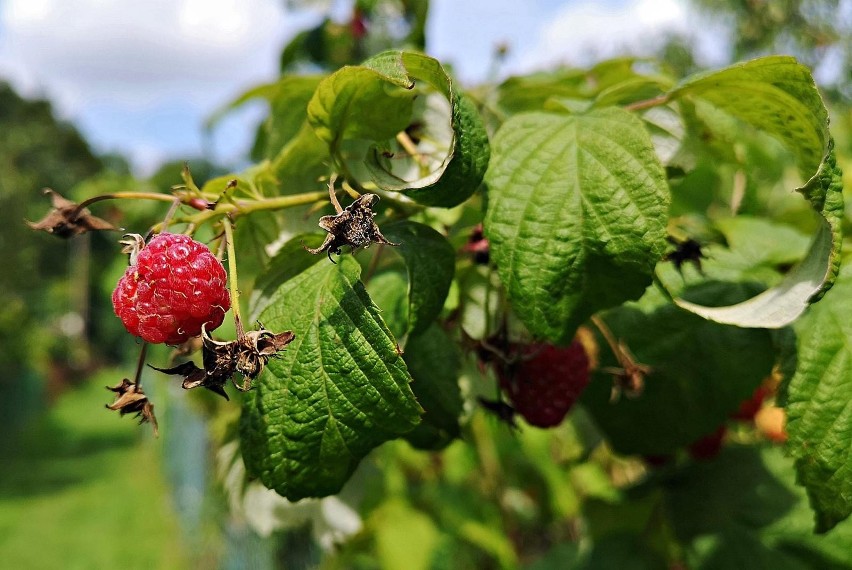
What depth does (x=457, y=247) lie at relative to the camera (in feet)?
2.91

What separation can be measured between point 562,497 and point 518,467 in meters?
0.33

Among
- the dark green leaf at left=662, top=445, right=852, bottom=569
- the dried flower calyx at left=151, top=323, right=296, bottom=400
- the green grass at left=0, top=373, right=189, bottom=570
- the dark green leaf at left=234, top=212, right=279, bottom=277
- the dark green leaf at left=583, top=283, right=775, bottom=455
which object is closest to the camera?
the dried flower calyx at left=151, top=323, right=296, bottom=400

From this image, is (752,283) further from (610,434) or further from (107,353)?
(107,353)

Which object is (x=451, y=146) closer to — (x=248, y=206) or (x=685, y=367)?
(x=248, y=206)

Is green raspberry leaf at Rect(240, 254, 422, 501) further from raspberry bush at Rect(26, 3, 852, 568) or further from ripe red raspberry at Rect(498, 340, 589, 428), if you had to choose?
ripe red raspberry at Rect(498, 340, 589, 428)

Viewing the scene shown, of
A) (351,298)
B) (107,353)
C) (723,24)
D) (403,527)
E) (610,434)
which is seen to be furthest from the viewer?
(107,353)

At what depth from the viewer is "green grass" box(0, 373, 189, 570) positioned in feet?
25.7

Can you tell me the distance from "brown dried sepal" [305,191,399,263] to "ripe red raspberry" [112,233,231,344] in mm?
97

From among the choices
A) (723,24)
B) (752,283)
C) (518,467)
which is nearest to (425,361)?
(752,283)

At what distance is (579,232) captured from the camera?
0.67 metres

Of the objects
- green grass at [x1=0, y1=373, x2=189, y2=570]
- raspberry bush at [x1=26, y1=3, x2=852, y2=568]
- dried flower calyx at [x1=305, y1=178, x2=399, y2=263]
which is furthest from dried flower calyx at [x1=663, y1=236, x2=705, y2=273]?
green grass at [x1=0, y1=373, x2=189, y2=570]

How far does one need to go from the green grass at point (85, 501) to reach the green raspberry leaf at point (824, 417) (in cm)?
724

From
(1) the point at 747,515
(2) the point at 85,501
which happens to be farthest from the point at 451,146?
(2) the point at 85,501

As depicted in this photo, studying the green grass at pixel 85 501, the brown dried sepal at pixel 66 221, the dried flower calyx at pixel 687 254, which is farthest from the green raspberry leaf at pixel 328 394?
the green grass at pixel 85 501
